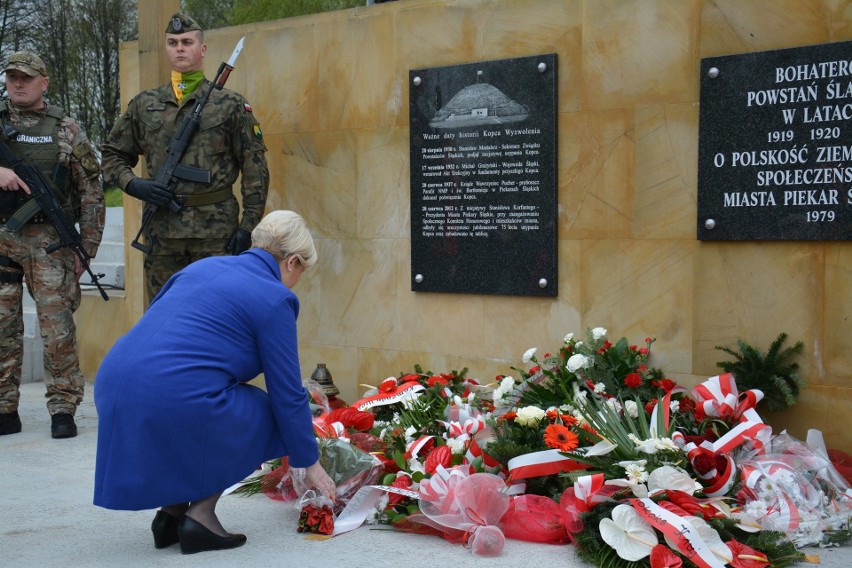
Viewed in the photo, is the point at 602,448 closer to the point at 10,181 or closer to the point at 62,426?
the point at 62,426

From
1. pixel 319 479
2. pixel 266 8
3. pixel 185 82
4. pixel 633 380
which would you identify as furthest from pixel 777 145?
pixel 266 8

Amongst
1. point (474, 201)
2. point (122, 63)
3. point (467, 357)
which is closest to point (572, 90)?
point (474, 201)

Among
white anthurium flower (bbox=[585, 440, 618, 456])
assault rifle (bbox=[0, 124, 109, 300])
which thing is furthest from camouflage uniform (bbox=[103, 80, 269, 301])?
white anthurium flower (bbox=[585, 440, 618, 456])

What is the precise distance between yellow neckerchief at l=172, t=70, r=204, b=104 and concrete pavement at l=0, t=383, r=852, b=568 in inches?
87.5

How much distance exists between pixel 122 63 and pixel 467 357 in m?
3.62

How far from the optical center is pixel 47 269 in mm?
5621

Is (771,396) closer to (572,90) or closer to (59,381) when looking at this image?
(572,90)

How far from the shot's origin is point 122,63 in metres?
7.39

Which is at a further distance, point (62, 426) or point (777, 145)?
point (62, 426)

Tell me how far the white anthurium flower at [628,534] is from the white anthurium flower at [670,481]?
177 mm

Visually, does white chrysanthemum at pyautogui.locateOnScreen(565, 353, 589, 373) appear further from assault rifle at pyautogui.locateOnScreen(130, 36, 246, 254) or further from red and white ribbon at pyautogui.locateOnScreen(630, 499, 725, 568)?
assault rifle at pyautogui.locateOnScreen(130, 36, 246, 254)

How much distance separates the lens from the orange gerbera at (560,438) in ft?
12.3

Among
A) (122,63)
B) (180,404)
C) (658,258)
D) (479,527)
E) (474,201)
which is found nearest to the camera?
(180,404)

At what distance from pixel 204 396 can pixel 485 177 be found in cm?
247
